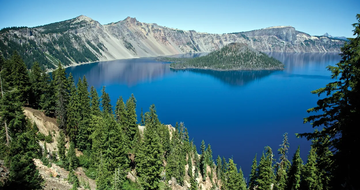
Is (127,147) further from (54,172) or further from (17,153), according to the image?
(17,153)

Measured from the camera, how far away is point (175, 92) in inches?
6506

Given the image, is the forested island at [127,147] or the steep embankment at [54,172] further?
the steep embankment at [54,172]

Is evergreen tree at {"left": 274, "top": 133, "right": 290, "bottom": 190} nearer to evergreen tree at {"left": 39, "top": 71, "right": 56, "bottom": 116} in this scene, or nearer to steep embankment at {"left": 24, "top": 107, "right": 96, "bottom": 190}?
steep embankment at {"left": 24, "top": 107, "right": 96, "bottom": 190}

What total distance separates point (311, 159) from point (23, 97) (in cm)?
5375

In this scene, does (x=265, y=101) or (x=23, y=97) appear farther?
(x=265, y=101)

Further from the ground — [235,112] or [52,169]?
[52,169]

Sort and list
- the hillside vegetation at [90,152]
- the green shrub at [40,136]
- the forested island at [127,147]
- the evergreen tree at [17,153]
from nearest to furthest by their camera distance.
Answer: the forested island at [127,147] < the evergreen tree at [17,153] < the hillside vegetation at [90,152] < the green shrub at [40,136]

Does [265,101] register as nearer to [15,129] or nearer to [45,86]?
[45,86]

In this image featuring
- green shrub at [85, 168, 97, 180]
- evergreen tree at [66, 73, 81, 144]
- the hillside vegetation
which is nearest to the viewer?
the hillside vegetation

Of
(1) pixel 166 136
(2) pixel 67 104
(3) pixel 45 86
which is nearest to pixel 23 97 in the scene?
(3) pixel 45 86

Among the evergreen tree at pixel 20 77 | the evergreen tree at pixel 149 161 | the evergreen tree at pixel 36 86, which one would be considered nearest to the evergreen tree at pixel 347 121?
the evergreen tree at pixel 149 161

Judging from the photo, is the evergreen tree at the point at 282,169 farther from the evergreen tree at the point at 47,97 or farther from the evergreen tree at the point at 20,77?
the evergreen tree at the point at 20,77

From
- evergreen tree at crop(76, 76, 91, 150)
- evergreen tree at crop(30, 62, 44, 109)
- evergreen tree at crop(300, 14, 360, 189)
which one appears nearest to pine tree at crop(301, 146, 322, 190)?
evergreen tree at crop(300, 14, 360, 189)

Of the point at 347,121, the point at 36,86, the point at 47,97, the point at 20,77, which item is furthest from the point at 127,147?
the point at 347,121
